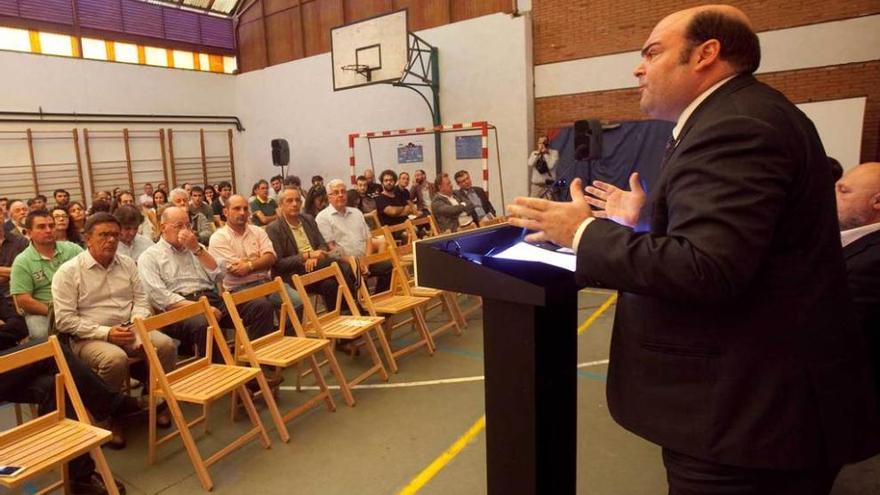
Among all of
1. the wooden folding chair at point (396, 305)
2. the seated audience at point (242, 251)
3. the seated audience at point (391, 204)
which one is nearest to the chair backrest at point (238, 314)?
the seated audience at point (242, 251)

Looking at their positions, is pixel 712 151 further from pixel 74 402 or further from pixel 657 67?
pixel 74 402

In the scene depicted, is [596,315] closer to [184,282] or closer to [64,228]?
[184,282]

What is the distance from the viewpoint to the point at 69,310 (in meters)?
3.05

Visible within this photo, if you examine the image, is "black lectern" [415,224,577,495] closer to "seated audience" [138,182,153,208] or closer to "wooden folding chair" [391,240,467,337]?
"wooden folding chair" [391,240,467,337]

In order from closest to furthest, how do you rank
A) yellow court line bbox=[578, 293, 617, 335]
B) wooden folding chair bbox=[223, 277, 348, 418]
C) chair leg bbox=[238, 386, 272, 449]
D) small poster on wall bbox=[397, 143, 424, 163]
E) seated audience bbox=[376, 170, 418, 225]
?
chair leg bbox=[238, 386, 272, 449]
wooden folding chair bbox=[223, 277, 348, 418]
yellow court line bbox=[578, 293, 617, 335]
seated audience bbox=[376, 170, 418, 225]
small poster on wall bbox=[397, 143, 424, 163]

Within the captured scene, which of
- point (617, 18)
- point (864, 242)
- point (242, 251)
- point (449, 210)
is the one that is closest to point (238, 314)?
point (242, 251)

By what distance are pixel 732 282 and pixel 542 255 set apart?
40 centimetres

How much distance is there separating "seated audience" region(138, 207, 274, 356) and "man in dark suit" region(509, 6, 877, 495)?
10.4ft

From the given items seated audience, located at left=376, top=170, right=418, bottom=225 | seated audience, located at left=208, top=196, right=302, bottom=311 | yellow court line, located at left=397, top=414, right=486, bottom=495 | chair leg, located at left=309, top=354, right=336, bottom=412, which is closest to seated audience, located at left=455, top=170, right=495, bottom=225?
seated audience, located at left=376, top=170, right=418, bottom=225

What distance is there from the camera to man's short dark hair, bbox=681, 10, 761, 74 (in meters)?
1.00

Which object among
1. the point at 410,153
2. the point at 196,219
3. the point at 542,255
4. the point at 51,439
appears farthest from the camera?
the point at 410,153

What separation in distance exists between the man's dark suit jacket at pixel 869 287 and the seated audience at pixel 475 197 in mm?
5802

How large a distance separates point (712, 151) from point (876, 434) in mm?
649

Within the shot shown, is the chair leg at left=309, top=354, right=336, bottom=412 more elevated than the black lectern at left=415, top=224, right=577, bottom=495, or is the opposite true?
the black lectern at left=415, top=224, right=577, bottom=495
